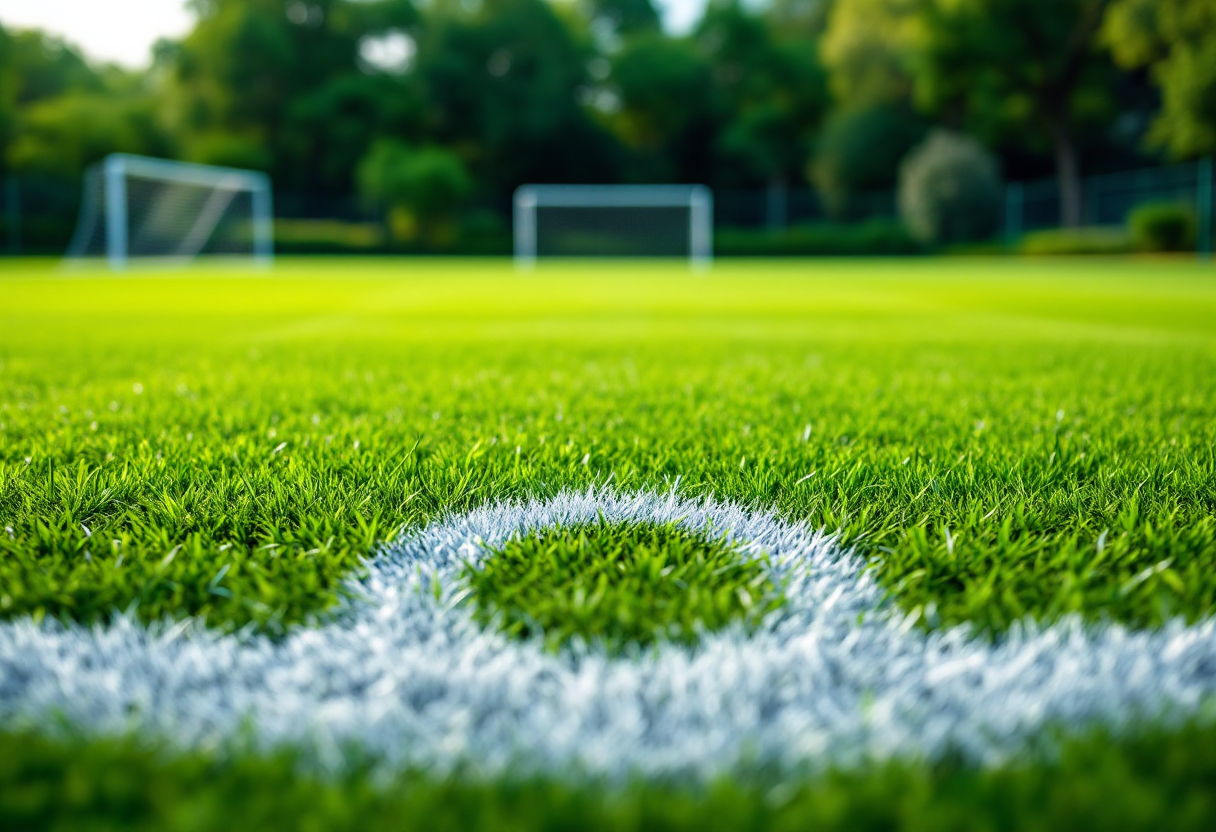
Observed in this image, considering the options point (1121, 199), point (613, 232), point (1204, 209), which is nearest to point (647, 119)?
point (613, 232)

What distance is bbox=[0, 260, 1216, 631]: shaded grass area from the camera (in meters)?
1.32

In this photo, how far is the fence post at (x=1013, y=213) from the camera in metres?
34.9

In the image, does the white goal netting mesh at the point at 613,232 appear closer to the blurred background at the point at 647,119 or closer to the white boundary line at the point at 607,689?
the blurred background at the point at 647,119

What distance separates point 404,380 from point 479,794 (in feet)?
9.34

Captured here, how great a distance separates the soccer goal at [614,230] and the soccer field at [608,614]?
2728 cm

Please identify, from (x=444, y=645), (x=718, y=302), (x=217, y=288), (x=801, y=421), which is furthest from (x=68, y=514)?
(x=217, y=288)

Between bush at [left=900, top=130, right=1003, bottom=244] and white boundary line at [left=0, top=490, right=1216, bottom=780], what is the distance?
34.0 meters

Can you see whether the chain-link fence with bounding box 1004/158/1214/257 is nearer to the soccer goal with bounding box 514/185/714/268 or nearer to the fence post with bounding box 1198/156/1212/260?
the fence post with bounding box 1198/156/1212/260

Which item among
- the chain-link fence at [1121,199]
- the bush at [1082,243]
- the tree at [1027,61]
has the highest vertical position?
the tree at [1027,61]

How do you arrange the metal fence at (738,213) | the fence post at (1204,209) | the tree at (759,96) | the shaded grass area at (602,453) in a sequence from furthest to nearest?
1. the tree at (759,96)
2. the metal fence at (738,213)
3. the fence post at (1204,209)
4. the shaded grass area at (602,453)

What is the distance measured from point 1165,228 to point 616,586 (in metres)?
28.5

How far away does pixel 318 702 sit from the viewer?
974 millimetres

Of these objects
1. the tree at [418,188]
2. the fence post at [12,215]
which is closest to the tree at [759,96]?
the tree at [418,188]

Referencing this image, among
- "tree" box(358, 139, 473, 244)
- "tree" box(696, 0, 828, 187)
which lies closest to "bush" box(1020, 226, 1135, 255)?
"tree" box(696, 0, 828, 187)
